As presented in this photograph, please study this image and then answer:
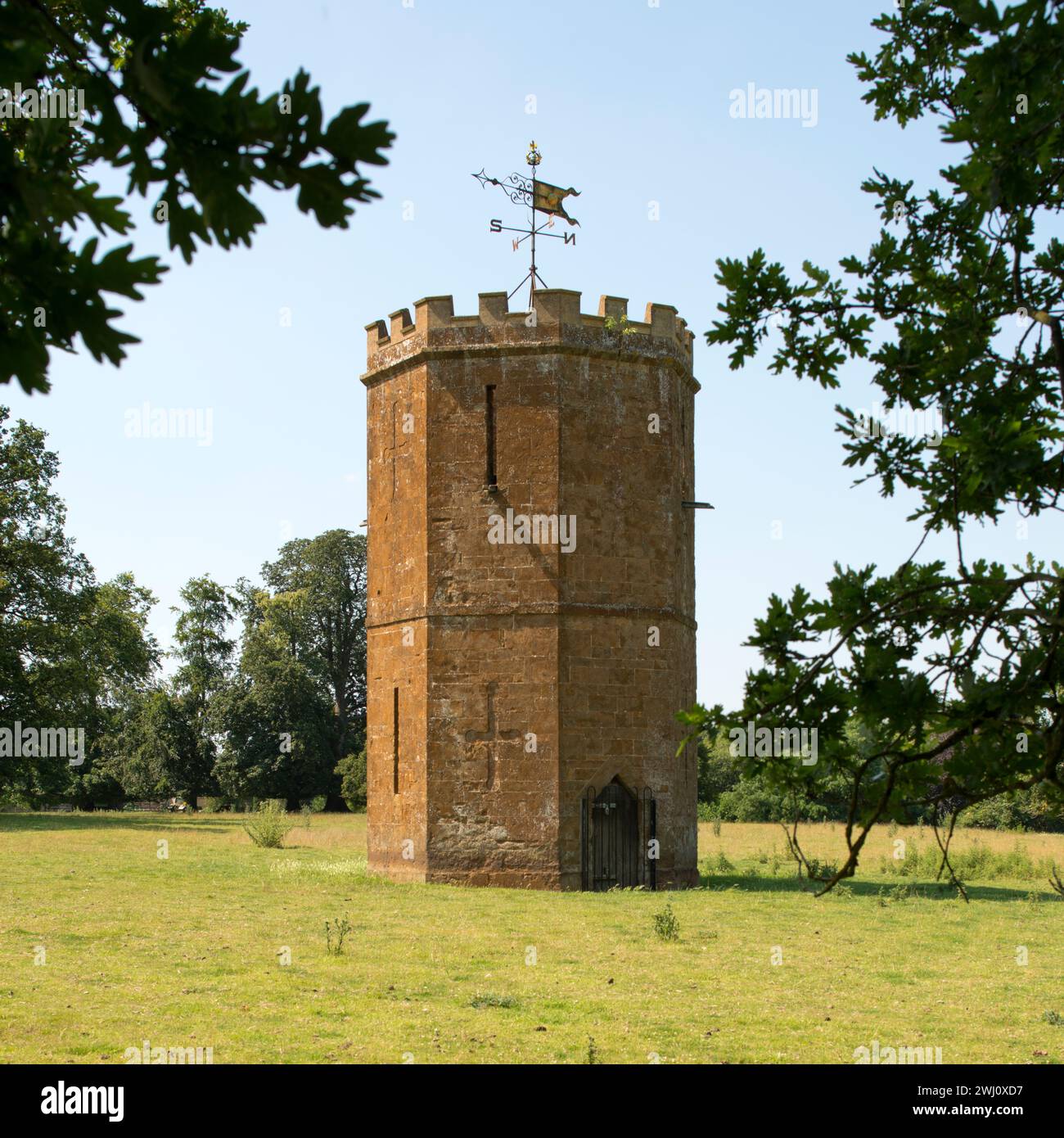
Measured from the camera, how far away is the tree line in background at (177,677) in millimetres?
42438

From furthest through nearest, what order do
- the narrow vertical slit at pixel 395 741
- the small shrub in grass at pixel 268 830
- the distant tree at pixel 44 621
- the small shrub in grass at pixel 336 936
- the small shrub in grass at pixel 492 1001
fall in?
the distant tree at pixel 44 621
the small shrub in grass at pixel 268 830
the narrow vertical slit at pixel 395 741
the small shrub in grass at pixel 336 936
the small shrub in grass at pixel 492 1001

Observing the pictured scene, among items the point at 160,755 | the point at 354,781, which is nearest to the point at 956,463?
the point at 354,781

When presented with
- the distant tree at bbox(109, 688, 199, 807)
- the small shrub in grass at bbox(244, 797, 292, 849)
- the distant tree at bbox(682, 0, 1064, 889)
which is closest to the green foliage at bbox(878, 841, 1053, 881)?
the small shrub in grass at bbox(244, 797, 292, 849)

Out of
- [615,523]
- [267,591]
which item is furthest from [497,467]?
[267,591]

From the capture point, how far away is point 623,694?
74.6 ft

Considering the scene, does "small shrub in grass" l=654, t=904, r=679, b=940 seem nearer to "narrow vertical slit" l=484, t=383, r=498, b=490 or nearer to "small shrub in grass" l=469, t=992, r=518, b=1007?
"small shrub in grass" l=469, t=992, r=518, b=1007

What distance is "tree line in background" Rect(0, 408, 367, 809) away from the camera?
42438 mm

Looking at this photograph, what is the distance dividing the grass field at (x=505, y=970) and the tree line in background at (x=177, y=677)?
19521 millimetres

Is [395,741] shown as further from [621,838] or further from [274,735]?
[274,735]

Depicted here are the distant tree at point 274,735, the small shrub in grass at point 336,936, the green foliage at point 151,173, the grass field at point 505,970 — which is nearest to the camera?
the green foliage at point 151,173

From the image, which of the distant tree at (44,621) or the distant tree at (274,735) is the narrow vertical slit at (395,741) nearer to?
the distant tree at (44,621)

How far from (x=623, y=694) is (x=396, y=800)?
469cm

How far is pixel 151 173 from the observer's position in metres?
2.82

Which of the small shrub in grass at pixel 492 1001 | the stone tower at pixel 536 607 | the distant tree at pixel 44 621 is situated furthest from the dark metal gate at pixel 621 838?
the distant tree at pixel 44 621
